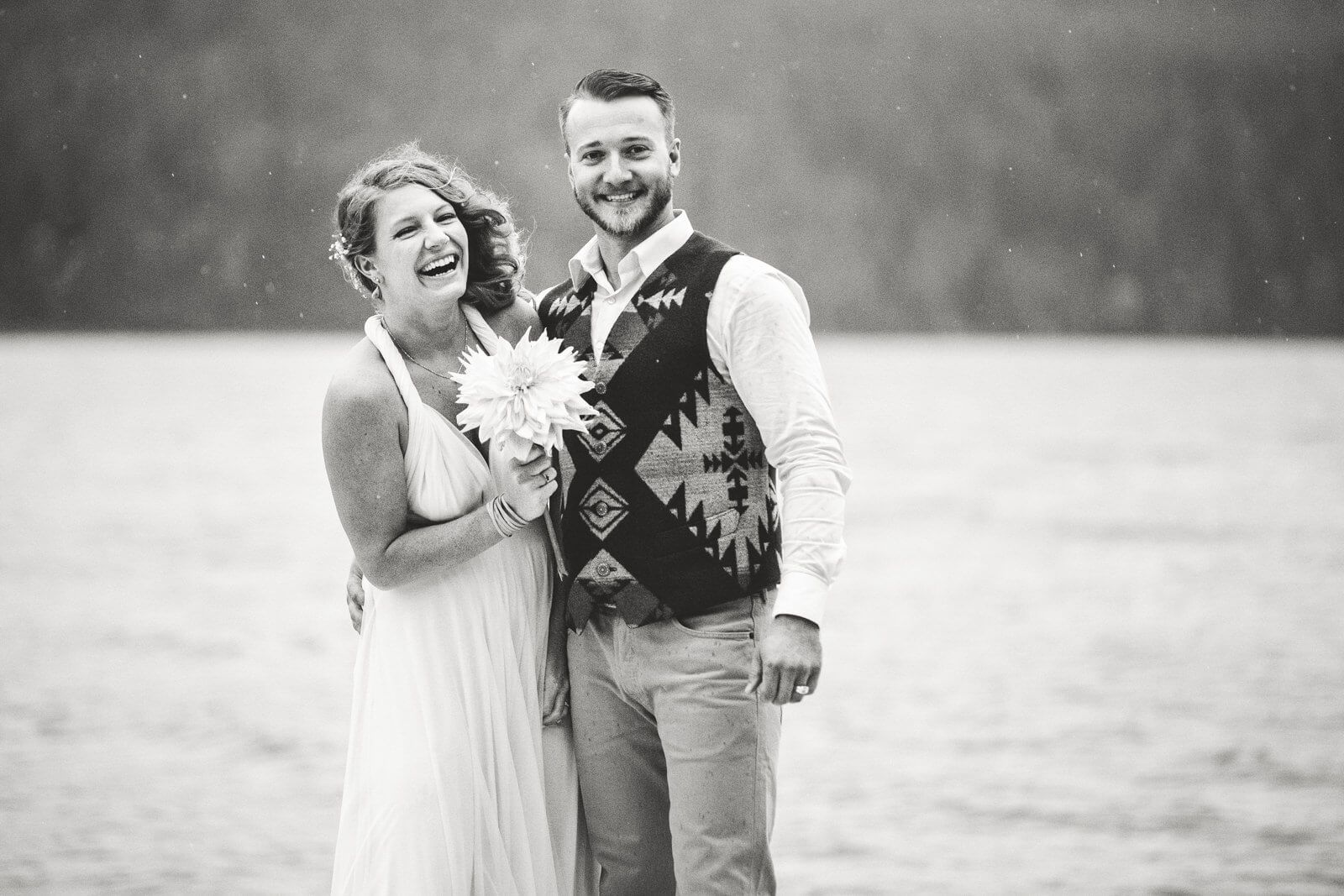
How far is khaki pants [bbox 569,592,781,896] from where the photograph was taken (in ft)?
10.2

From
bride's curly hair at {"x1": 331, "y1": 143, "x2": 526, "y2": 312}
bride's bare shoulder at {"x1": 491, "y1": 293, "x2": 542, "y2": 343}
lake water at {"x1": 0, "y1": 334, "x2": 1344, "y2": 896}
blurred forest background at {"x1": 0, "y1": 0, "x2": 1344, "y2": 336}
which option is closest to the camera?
bride's curly hair at {"x1": 331, "y1": 143, "x2": 526, "y2": 312}

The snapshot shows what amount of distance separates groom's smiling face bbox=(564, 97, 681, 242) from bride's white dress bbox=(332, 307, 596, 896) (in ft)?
1.92

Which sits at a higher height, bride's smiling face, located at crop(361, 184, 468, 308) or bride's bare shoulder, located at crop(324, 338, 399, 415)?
bride's smiling face, located at crop(361, 184, 468, 308)

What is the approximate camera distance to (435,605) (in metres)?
3.26

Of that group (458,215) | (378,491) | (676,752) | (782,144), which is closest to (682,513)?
(676,752)

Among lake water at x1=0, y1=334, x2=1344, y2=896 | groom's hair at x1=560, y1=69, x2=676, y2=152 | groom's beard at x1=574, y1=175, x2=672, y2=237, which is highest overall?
groom's hair at x1=560, y1=69, x2=676, y2=152

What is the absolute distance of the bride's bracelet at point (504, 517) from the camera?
309 centimetres

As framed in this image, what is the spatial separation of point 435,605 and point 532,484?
43 cm

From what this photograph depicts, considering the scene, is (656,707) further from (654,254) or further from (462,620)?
(654,254)

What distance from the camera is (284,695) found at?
412 inches

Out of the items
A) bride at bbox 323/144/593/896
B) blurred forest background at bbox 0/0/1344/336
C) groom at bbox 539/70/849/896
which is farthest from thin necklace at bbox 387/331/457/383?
blurred forest background at bbox 0/0/1344/336

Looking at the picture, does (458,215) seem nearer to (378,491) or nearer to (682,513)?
(378,491)

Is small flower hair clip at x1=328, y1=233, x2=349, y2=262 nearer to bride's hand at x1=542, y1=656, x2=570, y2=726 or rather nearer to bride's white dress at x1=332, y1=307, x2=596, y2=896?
bride's white dress at x1=332, y1=307, x2=596, y2=896

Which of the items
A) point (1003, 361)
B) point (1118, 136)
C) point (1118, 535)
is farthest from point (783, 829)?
point (1118, 136)
